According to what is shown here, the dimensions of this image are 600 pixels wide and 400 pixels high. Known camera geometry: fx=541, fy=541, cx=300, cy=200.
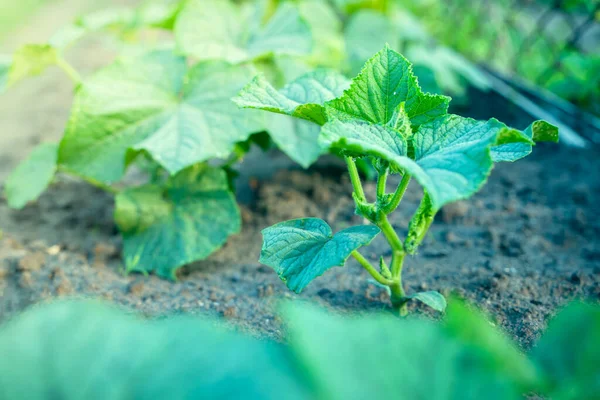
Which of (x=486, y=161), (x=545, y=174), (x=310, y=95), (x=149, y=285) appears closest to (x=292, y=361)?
(x=486, y=161)

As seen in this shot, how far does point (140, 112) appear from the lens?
1.74 m

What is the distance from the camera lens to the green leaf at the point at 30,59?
5.93ft

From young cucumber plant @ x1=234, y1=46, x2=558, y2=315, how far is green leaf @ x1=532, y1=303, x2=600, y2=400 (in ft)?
1.24

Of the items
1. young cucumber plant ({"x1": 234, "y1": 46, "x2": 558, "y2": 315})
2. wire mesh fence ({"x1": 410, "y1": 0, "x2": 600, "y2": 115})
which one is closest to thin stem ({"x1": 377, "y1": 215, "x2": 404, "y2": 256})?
young cucumber plant ({"x1": 234, "y1": 46, "x2": 558, "y2": 315})

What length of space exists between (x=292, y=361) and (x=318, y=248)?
1.91ft

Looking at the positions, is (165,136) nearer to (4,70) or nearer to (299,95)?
(299,95)

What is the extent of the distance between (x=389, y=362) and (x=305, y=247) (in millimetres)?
610

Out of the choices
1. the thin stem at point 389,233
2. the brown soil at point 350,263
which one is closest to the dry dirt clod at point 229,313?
the brown soil at point 350,263

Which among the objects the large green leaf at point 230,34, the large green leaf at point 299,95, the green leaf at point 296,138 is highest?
the large green leaf at point 299,95

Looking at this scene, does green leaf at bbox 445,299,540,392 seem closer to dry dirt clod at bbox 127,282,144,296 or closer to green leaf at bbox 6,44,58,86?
dry dirt clod at bbox 127,282,144,296

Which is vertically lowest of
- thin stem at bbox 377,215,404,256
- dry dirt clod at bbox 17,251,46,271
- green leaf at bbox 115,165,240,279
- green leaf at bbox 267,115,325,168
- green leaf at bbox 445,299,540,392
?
dry dirt clod at bbox 17,251,46,271

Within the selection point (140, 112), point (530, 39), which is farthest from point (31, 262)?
point (530, 39)

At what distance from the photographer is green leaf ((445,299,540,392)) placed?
0.53 m

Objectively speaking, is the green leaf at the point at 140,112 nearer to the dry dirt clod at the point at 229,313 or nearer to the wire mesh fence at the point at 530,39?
the dry dirt clod at the point at 229,313
